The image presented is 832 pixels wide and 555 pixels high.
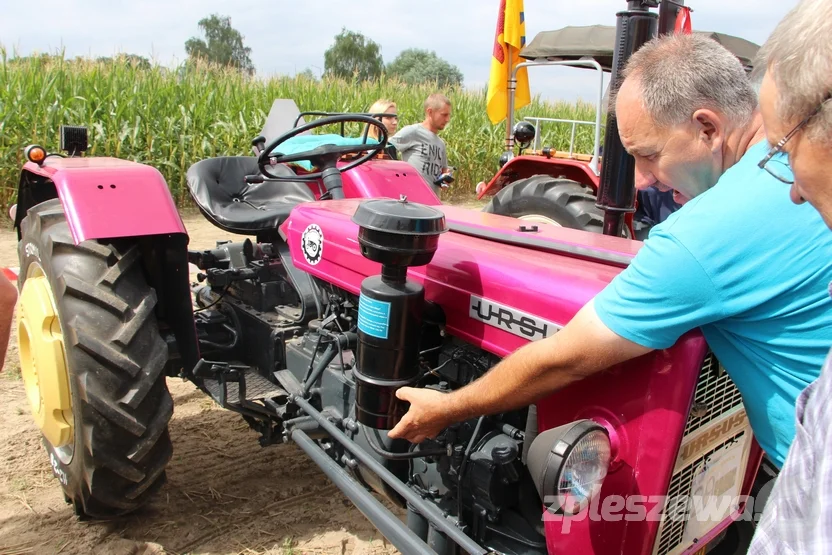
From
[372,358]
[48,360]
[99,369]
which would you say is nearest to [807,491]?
[372,358]

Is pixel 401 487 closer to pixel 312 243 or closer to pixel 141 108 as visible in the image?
pixel 312 243

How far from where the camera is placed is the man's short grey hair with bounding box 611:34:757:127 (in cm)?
140

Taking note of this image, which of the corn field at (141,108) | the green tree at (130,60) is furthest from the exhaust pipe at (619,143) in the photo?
the green tree at (130,60)

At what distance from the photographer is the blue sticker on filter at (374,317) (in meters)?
1.58

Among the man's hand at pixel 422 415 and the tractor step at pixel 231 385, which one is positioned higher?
the man's hand at pixel 422 415

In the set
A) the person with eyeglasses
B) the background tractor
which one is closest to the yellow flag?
the background tractor

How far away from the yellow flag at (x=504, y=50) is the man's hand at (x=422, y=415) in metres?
4.58

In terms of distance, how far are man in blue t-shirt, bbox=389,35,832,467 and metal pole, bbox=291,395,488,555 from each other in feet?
1.02

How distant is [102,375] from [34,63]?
7553mm

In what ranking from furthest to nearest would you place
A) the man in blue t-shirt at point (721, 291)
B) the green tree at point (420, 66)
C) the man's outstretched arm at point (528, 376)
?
the green tree at point (420, 66) → the man's outstretched arm at point (528, 376) → the man in blue t-shirt at point (721, 291)

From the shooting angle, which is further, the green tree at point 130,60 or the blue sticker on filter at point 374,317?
the green tree at point 130,60

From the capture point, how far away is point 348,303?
7.10 ft

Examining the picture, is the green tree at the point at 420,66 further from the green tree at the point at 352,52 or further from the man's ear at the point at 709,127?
the man's ear at the point at 709,127

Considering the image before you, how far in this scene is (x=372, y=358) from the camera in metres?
1.63
